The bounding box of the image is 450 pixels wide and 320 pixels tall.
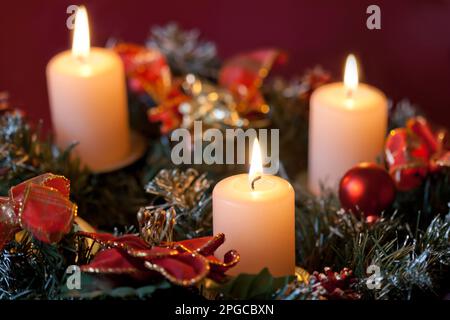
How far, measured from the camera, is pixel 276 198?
0.66 meters

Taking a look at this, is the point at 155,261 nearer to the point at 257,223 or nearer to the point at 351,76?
the point at 257,223

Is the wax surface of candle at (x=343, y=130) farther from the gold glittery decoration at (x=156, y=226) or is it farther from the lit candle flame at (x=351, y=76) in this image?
the gold glittery decoration at (x=156, y=226)

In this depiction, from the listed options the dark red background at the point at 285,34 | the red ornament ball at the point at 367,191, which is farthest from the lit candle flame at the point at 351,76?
the dark red background at the point at 285,34

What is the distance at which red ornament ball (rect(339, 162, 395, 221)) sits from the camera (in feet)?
2.53

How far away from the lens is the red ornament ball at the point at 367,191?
0.77 metres

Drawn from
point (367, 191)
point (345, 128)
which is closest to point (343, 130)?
point (345, 128)

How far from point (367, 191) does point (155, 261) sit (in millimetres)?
264

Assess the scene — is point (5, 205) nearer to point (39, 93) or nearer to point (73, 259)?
point (73, 259)

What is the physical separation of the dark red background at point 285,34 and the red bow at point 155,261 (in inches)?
35.1

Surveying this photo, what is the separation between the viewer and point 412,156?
82 cm

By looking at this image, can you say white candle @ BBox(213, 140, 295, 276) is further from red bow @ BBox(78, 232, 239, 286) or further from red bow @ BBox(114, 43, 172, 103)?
red bow @ BBox(114, 43, 172, 103)

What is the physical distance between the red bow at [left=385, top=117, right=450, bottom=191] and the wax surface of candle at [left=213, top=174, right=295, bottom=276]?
Answer: 0.63 feet

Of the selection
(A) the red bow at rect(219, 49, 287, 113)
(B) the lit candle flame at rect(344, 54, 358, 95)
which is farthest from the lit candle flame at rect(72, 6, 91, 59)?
(B) the lit candle flame at rect(344, 54, 358, 95)

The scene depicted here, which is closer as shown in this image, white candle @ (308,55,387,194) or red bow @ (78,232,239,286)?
red bow @ (78,232,239,286)
